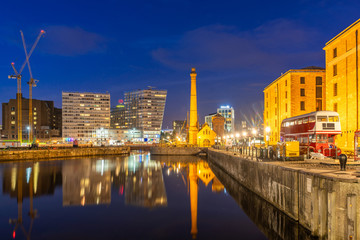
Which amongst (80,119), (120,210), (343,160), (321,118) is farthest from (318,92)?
(80,119)

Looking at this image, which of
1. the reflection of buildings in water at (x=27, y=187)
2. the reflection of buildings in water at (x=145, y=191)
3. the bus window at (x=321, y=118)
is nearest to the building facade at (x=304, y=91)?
the bus window at (x=321, y=118)

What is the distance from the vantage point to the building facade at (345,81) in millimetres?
33219

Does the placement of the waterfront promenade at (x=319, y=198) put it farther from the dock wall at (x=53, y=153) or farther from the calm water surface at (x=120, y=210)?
the dock wall at (x=53, y=153)

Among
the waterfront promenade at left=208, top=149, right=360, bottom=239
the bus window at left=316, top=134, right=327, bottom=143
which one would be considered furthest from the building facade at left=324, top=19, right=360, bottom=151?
the waterfront promenade at left=208, top=149, right=360, bottom=239

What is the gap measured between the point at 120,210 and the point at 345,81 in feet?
103

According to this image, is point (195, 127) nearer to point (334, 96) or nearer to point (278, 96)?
point (278, 96)

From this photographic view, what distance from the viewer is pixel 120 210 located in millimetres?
21703

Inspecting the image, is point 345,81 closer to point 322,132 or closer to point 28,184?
point 322,132

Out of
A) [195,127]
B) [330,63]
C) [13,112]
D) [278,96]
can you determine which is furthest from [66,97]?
[330,63]

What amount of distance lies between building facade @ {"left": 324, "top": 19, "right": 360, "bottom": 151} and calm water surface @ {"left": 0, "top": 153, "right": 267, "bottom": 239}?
56.1 feet

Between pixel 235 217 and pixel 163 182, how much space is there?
17.3m

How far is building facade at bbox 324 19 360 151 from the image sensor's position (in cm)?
3322

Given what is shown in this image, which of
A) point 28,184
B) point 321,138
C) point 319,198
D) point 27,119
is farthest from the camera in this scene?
point 27,119

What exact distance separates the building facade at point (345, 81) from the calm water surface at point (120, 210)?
674 inches
